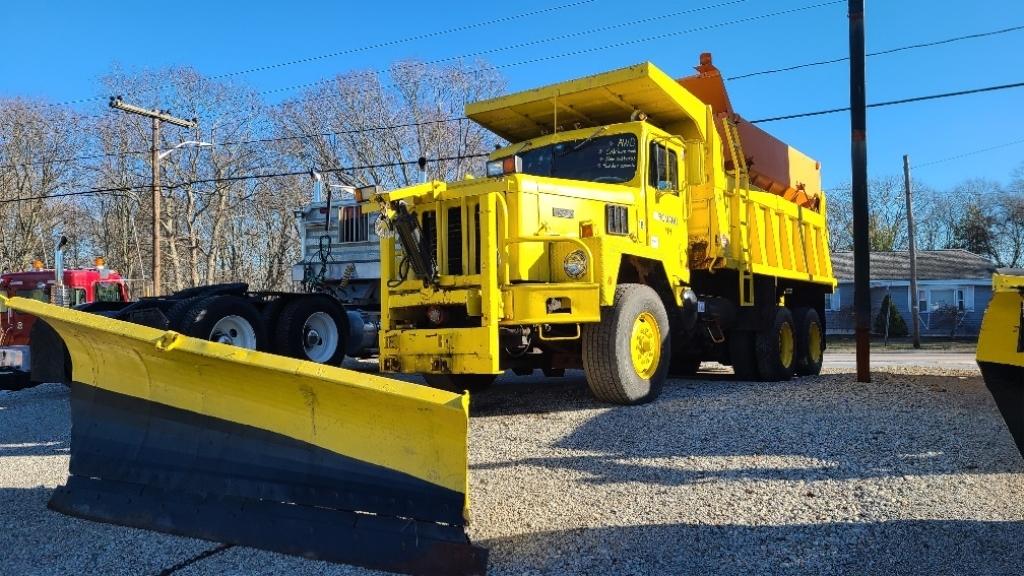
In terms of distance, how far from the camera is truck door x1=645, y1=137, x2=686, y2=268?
8.46 m

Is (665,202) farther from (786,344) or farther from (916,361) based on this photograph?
(916,361)

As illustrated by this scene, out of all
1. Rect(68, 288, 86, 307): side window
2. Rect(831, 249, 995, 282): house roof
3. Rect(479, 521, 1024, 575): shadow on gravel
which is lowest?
Rect(479, 521, 1024, 575): shadow on gravel

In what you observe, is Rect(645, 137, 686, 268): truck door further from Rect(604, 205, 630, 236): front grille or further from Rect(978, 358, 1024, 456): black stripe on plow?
Rect(978, 358, 1024, 456): black stripe on plow

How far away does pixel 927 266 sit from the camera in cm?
3816

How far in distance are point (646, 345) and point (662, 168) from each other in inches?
81.5

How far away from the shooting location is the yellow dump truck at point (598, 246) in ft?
23.7

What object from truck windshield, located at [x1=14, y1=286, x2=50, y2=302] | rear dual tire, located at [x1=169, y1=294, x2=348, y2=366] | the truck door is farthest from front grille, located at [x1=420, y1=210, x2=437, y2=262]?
truck windshield, located at [x1=14, y1=286, x2=50, y2=302]

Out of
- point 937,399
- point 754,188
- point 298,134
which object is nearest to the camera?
point 937,399

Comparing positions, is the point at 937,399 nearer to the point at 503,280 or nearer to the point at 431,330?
the point at 503,280

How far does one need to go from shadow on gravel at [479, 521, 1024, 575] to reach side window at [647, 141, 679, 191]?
16.4ft

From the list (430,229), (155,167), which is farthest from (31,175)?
(430,229)

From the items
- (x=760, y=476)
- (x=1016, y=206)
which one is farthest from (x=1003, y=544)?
(x=1016, y=206)

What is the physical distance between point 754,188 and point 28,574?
31.8 ft

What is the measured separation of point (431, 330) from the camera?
23.9 ft
